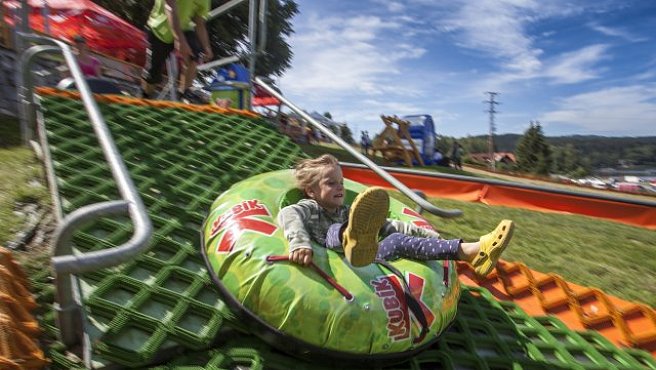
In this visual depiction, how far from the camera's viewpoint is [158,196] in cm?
265

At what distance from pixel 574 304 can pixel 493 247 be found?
4.29 feet

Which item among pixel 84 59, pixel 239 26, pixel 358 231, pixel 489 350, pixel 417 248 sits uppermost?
pixel 239 26

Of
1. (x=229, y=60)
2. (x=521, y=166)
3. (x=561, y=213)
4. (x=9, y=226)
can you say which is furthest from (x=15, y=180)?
(x=521, y=166)

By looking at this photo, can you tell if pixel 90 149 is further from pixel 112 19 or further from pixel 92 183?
pixel 112 19

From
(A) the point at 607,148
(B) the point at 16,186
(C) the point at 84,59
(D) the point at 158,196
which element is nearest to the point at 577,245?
(D) the point at 158,196

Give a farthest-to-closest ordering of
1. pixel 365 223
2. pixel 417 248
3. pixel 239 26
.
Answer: pixel 239 26, pixel 417 248, pixel 365 223

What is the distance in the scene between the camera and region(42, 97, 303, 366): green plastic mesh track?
173 centimetres

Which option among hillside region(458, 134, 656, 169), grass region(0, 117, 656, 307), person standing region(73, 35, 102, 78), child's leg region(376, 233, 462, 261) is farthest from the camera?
hillside region(458, 134, 656, 169)

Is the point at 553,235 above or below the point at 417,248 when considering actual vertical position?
below

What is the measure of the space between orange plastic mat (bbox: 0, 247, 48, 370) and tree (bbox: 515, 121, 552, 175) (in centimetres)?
5443

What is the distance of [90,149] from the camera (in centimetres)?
278

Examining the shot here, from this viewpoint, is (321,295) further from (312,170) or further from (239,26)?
(239,26)

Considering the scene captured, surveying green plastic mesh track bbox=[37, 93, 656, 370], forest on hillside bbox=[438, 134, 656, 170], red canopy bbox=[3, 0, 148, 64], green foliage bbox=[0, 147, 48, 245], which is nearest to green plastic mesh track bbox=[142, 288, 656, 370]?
green plastic mesh track bbox=[37, 93, 656, 370]

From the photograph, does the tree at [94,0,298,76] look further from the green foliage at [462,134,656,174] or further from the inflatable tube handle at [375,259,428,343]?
the green foliage at [462,134,656,174]
